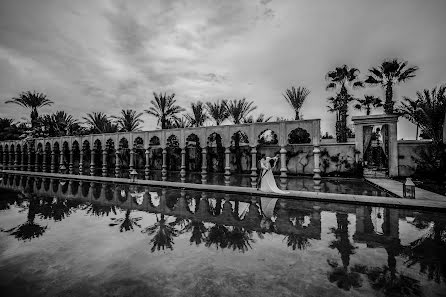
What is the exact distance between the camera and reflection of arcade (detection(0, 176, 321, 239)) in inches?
270

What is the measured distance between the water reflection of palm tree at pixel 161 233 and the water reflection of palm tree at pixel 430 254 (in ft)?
16.0

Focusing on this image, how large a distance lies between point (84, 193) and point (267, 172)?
32.1ft

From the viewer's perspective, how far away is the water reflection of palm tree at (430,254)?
406 centimetres

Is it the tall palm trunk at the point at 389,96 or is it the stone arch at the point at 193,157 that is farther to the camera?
the stone arch at the point at 193,157

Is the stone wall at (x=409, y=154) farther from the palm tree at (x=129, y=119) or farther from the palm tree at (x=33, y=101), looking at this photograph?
the palm tree at (x=33, y=101)

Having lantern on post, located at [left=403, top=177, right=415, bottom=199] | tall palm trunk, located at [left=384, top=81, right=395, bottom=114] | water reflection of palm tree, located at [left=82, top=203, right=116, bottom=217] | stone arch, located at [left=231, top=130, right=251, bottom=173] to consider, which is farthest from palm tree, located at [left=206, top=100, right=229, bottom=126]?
lantern on post, located at [left=403, top=177, right=415, bottom=199]

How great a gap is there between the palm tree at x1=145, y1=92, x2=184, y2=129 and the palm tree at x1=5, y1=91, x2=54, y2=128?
18372 mm

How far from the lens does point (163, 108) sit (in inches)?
1060

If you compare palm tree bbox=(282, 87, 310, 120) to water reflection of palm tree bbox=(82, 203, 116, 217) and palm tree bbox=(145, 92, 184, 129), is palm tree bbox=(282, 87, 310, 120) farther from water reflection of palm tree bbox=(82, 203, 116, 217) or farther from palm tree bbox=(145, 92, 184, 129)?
water reflection of palm tree bbox=(82, 203, 116, 217)

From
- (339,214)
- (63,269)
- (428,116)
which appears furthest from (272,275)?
(428,116)

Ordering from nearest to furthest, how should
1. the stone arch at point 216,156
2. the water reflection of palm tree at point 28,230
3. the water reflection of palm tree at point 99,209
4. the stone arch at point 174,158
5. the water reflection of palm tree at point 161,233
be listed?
the water reflection of palm tree at point 161,233 < the water reflection of palm tree at point 28,230 < the water reflection of palm tree at point 99,209 < the stone arch at point 216,156 < the stone arch at point 174,158

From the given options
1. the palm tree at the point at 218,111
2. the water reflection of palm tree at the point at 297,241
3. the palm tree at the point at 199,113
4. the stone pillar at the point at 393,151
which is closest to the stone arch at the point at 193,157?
the palm tree at the point at 199,113

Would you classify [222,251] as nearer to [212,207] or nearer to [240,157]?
[212,207]

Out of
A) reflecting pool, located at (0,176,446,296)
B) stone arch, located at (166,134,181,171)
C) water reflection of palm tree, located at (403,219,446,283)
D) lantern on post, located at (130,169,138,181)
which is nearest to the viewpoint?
reflecting pool, located at (0,176,446,296)
